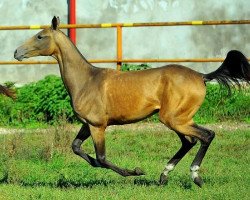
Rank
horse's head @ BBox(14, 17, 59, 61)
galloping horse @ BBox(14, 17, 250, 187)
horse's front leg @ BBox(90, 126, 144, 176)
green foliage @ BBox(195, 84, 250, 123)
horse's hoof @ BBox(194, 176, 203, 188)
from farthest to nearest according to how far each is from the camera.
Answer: green foliage @ BBox(195, 84, 250, 123), horse's head @ BBox(14, 17, 59, 61), horse's front leg @ BBox(90, 126, 144, 176), galloping horse @ BBox(14, 17, 250, 187), horse's hoof @ BBox(194, 176, 203, 188)

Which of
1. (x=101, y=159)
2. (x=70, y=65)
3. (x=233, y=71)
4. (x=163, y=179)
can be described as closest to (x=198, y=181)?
(x=163, y=179)

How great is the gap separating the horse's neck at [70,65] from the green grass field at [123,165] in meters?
1.18

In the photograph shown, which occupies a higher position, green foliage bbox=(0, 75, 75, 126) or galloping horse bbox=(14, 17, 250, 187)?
galloping horse bbox=(14, 17, 250, 187)

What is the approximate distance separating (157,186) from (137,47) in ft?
29.3

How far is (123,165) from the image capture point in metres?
12.3

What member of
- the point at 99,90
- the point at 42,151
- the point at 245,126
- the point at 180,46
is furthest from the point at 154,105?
the point at 180,46

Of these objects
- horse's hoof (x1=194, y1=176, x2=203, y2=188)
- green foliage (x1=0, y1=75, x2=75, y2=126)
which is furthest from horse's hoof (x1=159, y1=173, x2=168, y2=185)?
green foliage (x1=0, y1=75, x2=75, y2=126)

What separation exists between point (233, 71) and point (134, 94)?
1.26 meters

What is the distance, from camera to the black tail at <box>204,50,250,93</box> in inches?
434

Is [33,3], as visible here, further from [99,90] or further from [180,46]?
[99,90]

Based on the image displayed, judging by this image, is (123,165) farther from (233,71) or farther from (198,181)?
(233,71)

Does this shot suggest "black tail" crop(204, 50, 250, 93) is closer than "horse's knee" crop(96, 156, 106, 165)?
No

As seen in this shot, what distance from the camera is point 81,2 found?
19250 mm

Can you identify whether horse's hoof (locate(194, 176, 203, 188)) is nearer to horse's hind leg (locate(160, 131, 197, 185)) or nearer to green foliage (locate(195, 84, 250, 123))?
horse's hind leg (locate(160, 131, 197, 185))
